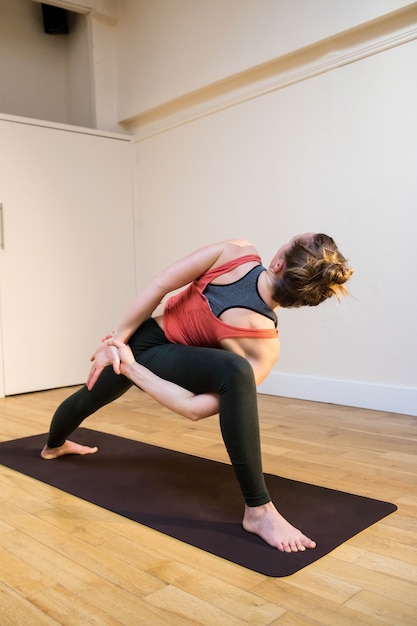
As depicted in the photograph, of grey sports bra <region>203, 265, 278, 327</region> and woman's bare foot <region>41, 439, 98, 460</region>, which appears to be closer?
grey sports bra <region>203, 265, 278, 327</region>

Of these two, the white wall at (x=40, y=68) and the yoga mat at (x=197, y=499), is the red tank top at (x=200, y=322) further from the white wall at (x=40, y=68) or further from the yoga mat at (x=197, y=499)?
the white wall at (x=40, y=68)

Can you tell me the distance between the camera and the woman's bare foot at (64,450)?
7.80ft

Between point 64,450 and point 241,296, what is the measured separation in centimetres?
110

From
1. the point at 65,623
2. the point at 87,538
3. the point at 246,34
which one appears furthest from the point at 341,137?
the point at 65,623

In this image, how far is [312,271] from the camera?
5.29 feet

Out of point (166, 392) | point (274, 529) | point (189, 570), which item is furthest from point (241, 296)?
point (189, 570)

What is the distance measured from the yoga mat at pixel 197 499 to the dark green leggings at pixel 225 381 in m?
0.16

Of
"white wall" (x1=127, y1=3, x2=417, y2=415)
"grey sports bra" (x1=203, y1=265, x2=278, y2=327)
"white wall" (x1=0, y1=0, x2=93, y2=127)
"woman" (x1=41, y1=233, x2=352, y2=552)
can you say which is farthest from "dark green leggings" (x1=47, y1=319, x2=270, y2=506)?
"white wall" (x1=0, y1=0, x2=93, y2=127)

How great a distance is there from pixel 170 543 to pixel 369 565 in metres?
0.51

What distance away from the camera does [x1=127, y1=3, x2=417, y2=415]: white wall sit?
9.98 ft

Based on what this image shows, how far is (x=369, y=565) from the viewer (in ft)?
4.71

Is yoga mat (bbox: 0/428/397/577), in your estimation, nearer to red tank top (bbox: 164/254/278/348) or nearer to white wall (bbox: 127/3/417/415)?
red tank top (bbox: 164/254/278/348)

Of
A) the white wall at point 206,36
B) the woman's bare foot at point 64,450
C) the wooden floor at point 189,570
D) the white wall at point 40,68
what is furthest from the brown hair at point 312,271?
the white wall at point 40,68

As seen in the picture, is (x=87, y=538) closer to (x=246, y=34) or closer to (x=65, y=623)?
(x=65, y=623)
